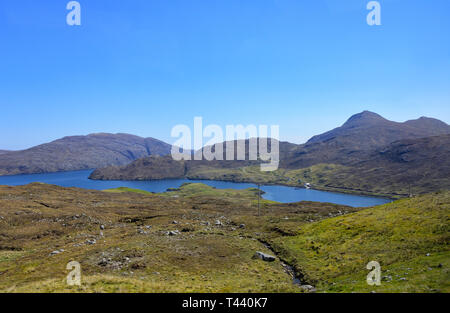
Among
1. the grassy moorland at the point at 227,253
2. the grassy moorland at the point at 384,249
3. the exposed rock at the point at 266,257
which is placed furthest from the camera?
the exposed rock at the point at 266,257

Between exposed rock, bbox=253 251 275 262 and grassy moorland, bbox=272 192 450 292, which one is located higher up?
grassy moorland, bbox=272 192 450 292

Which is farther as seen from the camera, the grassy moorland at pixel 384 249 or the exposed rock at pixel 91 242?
the exposed rock at pixel 91 242

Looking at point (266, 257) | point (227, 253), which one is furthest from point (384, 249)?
point (227, 253)

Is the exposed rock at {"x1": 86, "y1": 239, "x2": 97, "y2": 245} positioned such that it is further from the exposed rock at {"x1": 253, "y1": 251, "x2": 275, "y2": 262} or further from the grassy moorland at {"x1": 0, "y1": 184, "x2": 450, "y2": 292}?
the exposed rock at {"x1": 253, "y1": 251, "x2": 275, "y2": 262}

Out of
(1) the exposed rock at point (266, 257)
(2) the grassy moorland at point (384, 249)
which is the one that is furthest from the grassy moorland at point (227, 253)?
(1) the exposed rock at point (266, 257)

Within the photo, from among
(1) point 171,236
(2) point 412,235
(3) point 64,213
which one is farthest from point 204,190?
(2) point 412,235

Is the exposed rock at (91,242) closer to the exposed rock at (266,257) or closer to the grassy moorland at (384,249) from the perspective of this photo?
the exposed rock at (266,257)

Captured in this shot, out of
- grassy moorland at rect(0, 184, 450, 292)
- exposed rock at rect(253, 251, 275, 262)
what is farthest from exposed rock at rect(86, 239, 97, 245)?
exposed rock at rect(253, 251, 275, 262)

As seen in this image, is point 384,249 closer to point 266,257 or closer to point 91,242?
point 266,257

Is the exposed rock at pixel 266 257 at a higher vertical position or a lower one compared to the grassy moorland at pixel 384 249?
lower
